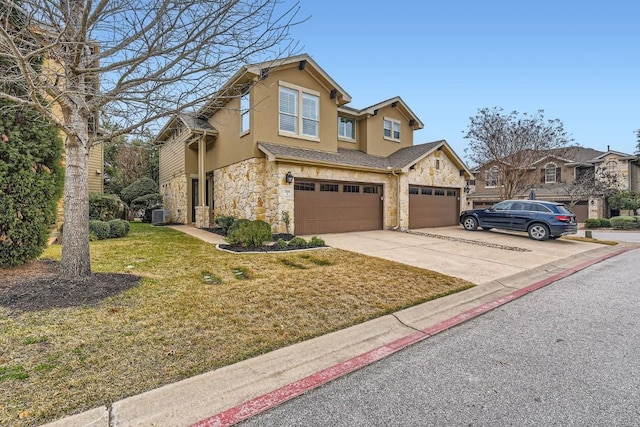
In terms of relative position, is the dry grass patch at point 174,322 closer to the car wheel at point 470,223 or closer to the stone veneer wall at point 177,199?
the car wheel at point 470,223

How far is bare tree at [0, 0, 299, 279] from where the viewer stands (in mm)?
4270

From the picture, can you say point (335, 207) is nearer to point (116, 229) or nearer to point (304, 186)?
point (304, 186)

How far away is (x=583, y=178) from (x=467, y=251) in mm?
23435

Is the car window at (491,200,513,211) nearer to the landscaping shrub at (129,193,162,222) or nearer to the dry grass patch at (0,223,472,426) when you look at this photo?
the dry grass patch at (0,223,472,426)

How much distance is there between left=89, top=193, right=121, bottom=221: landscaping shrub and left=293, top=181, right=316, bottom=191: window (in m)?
8.55

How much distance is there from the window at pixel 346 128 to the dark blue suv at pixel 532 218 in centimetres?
753

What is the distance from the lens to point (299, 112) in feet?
42.2

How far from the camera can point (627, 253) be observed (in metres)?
10.7

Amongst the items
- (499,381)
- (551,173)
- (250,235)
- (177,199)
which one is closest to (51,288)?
(250,235)

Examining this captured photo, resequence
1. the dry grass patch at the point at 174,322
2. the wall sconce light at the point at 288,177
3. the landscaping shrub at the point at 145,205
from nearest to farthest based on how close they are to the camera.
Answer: the dry grass patch at the point at 174,322 < the wall sconce light at the point at 288,177 < the landscaping shrub at the point at 145,205

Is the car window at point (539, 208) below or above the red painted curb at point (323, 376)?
above

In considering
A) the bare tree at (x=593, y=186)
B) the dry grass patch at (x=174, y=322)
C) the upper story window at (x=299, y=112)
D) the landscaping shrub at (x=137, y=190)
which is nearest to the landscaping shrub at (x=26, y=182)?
the dry grass patch at (x=174, y=322)

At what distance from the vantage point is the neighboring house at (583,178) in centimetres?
2525

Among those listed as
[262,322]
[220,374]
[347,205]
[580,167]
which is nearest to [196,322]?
[262,322]
